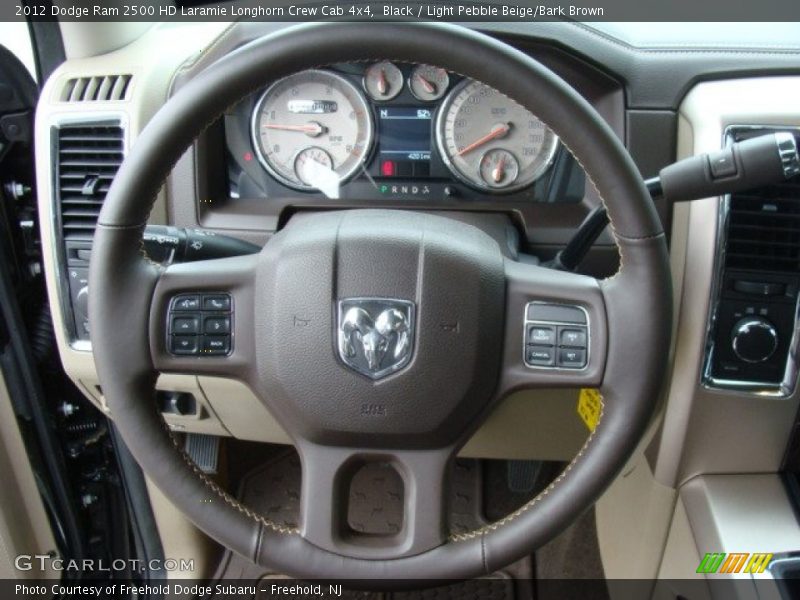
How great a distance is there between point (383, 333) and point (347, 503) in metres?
0.22

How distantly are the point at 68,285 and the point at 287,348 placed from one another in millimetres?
549

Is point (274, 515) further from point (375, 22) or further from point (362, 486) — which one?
point (375, 22)

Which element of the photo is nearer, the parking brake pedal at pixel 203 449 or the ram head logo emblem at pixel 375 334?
the ram head logo emblem at pixel 375 334

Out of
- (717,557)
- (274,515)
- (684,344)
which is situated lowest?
(274,515)

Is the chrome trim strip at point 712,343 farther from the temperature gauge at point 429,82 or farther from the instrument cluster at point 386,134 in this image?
the temperature gauge at point 429,82

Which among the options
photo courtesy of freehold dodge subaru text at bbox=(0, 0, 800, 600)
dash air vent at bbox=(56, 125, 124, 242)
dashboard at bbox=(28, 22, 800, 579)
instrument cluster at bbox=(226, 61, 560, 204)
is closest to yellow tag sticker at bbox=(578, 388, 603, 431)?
photo courtesy of freehold dodge subaru text at bbox=(0, 0, 800, 600)

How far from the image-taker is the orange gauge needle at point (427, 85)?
1182mm

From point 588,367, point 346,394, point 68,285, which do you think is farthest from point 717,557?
point 68,285

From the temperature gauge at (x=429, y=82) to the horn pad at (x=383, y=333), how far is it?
1.17 ft

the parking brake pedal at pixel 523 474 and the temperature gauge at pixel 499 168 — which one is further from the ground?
Answer: the temperature gauge at pixel 499 168

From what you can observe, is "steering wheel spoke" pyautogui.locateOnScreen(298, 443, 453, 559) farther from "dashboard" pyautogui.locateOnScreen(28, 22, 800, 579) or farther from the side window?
the side window

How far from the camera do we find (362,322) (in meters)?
0.88
